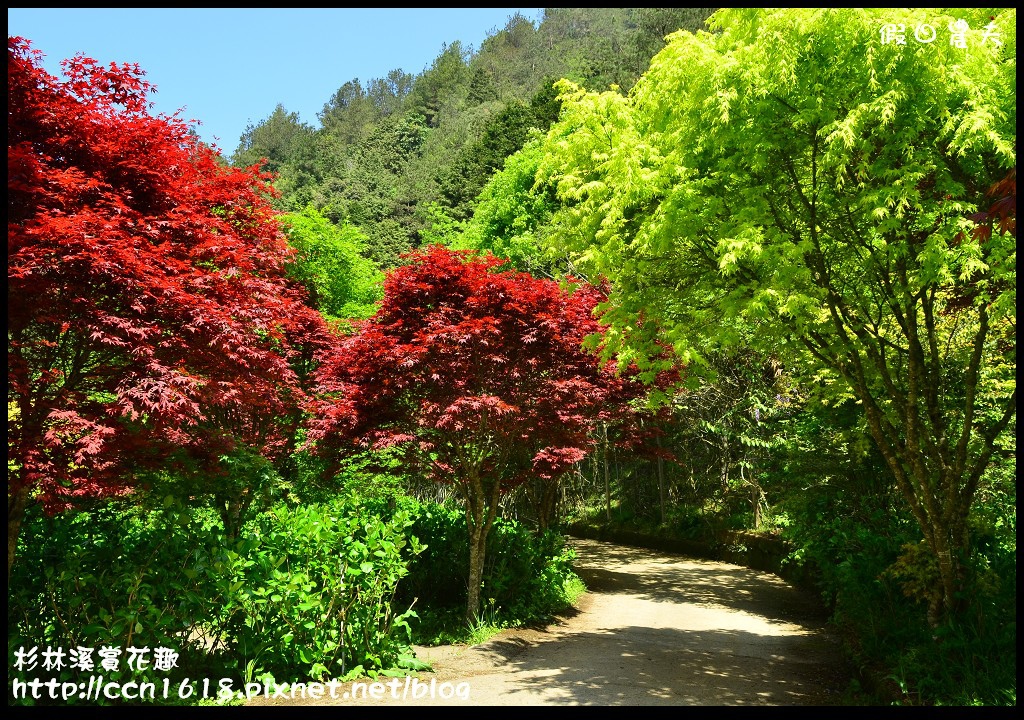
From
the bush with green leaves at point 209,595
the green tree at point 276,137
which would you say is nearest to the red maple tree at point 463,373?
the bush with green leaves at point 209,595

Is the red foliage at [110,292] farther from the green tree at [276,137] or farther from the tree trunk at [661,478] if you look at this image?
the green tree at [276,137]

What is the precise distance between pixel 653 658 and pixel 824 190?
176 inches

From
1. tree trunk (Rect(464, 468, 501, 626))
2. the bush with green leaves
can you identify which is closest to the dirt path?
the bush with green leaves

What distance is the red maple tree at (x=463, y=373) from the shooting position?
7.19 metres

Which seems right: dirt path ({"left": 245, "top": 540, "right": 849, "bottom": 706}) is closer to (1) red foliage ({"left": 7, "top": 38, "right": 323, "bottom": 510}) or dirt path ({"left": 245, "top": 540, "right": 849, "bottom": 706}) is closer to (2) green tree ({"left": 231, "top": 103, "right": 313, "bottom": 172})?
(1) red foliage ({"left": 7, "top": 38, "right": 323, "bottom": 510})

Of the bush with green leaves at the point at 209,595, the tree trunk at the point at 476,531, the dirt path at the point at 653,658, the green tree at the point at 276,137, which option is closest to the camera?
the bush with green leaves at the point at 209,595

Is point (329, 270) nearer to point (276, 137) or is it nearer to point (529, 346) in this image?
point (529, 346)

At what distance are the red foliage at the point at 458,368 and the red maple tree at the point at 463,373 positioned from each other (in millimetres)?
13

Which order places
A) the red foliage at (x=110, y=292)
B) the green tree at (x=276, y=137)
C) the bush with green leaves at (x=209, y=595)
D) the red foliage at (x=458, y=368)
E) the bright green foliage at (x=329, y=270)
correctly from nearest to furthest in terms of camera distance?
the red foliage at (x=110, y=292)
the bush with green leaves at (x=209, y=595)
the red foliage at (x=458, y=368)
the bright green foliage at (x=329, y=270)
the green tree at (x=276, y=137)

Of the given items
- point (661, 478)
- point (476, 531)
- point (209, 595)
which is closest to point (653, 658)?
point (476, 531)

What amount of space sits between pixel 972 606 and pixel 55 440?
21.5 feet
